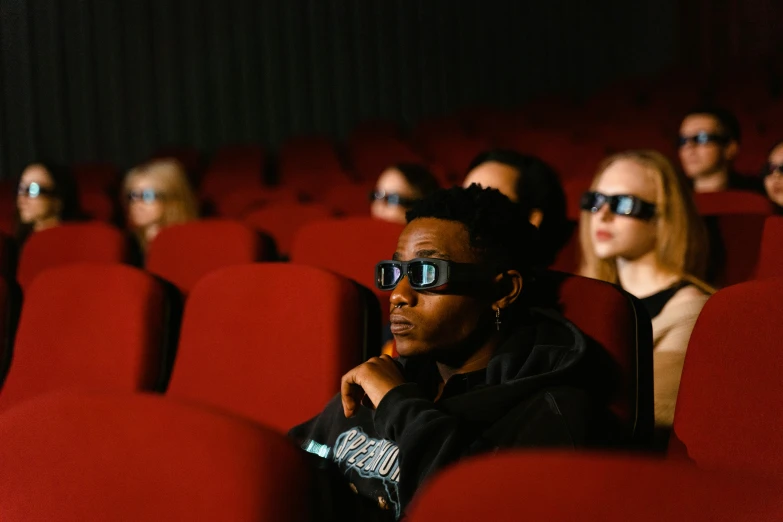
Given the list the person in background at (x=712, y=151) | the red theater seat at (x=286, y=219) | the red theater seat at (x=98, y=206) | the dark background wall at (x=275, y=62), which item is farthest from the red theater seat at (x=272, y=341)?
the dark background wall at (x=275, y=62)

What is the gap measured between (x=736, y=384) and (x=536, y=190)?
0.78 metres

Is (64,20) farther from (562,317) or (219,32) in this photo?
(562,317)

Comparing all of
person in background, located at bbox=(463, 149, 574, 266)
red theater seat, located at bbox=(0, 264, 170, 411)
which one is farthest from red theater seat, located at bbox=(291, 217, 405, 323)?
red theater seat, located at bbox=(0, 264, 170, 411)

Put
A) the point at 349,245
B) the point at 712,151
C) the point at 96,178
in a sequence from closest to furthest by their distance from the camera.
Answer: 1. the point at 349,245
2. the point at 712,151
3. the point at 96,178

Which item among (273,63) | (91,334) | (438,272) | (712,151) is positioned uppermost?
(273,63)

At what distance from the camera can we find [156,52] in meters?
6.04

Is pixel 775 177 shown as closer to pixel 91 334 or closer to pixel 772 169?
pixel 772 169

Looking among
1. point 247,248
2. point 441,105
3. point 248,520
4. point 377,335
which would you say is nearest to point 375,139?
point 441,105

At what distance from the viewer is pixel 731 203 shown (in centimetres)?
211

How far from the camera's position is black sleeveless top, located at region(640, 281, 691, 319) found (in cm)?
157

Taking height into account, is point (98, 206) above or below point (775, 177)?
below

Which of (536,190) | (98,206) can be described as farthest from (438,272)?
(98,206)

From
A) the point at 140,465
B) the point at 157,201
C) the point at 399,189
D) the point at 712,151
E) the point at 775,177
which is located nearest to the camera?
the point at 140,465

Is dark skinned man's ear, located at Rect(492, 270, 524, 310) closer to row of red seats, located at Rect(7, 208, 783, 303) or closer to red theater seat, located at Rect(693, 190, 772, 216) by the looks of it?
row of red seats, located at Rect(7, 208, 783, 303)
